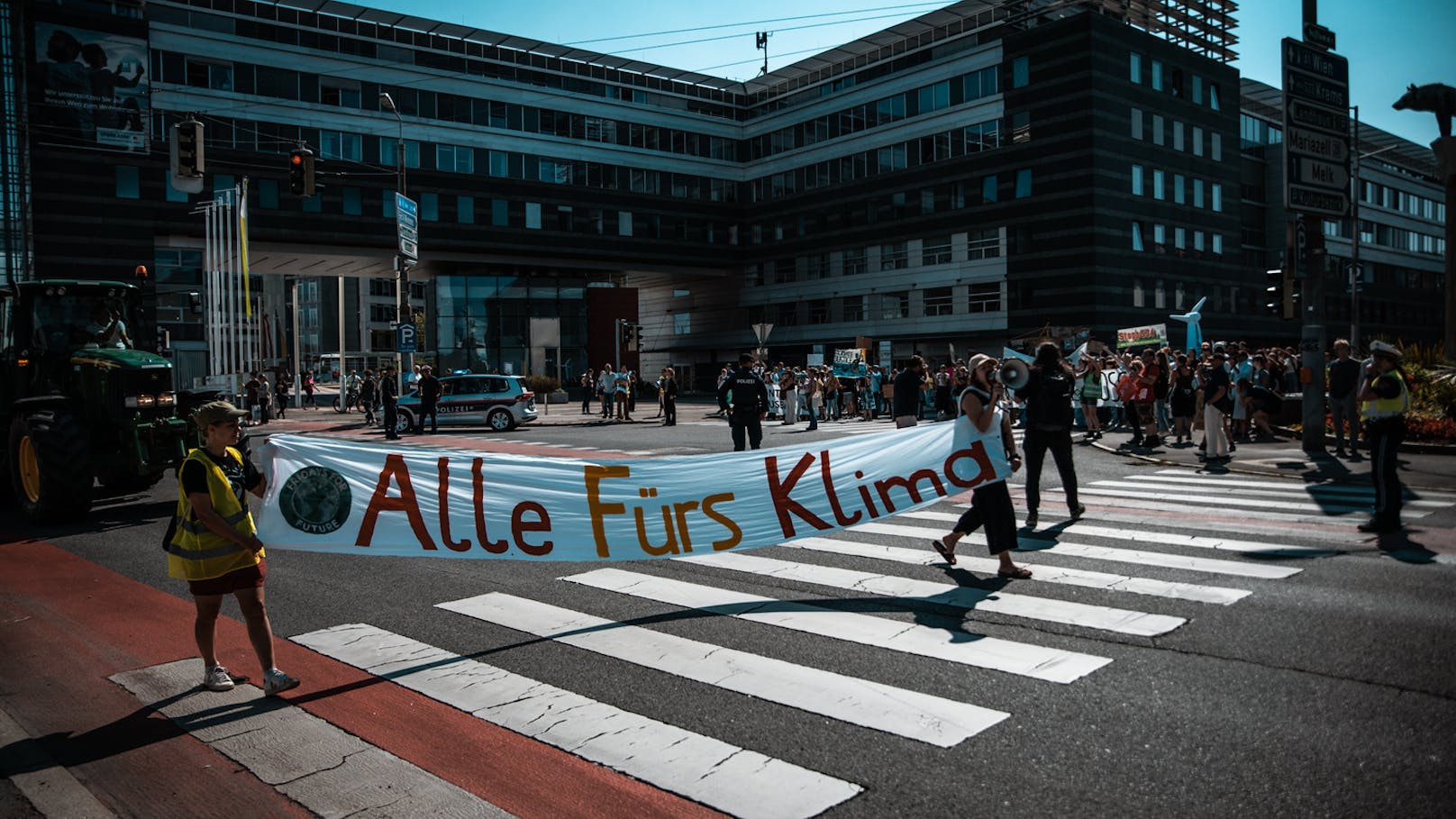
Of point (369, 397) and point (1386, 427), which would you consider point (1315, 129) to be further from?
point (369, 397)

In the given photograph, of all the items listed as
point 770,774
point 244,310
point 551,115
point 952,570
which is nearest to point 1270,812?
point 770,774

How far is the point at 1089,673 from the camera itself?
555 centimetres

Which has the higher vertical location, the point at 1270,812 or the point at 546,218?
the point at 546,218

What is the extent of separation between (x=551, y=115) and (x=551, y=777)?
5982cm

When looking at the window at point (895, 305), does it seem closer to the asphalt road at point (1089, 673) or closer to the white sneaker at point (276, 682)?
the asphalt road at point (1089, 673)

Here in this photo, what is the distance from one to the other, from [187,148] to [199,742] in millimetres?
16771

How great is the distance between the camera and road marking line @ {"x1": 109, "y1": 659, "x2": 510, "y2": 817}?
165 inches

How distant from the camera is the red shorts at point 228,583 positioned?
547 centimetres

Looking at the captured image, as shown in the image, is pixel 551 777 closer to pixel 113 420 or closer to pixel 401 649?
pixel 401 649

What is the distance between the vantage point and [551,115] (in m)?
59.8

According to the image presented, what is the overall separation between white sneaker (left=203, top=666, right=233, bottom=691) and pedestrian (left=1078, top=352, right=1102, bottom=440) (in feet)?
60.4


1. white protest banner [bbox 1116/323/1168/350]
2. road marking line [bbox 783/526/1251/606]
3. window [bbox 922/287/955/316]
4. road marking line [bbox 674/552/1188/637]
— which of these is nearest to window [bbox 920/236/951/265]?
window [bbox 922/287/955/316]

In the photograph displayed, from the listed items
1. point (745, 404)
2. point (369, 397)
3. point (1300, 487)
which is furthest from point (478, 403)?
point (1300, 487)

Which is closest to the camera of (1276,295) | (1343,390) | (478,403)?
(1343,390)
